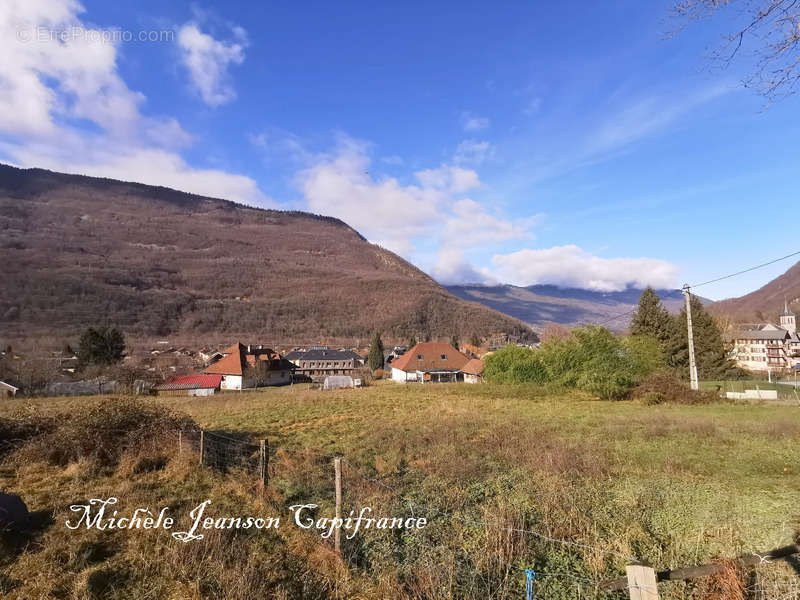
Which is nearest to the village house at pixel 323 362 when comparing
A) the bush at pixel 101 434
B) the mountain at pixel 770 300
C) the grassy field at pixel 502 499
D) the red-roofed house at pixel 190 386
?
the red-roofed house at pixel 190 386

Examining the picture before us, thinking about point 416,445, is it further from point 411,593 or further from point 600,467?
point 411,593

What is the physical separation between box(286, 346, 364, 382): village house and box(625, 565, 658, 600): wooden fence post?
220 ft

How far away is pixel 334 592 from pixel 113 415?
8862 millimetres

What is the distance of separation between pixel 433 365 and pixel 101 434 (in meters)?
49.4

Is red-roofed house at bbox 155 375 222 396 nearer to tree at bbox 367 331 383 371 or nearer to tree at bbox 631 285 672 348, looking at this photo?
tree at bbox 367 331 383 371

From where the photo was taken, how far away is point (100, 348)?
44.0m

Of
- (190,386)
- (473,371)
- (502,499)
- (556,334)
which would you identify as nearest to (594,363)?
(556,334)

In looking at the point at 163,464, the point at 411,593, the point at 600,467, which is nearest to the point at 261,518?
the point at 411,593

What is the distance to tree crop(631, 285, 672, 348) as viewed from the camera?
39594 millimetres

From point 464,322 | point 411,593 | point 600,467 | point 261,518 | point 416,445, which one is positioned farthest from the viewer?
point 464,322

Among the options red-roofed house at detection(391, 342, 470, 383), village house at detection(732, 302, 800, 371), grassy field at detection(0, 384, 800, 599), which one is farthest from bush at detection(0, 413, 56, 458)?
village house at detection(732, 302, 800, 371)

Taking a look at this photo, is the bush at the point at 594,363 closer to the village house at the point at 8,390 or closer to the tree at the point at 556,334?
the tree at the point at 556,334

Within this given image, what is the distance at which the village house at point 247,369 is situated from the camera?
49.5 meters

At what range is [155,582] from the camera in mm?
4586
